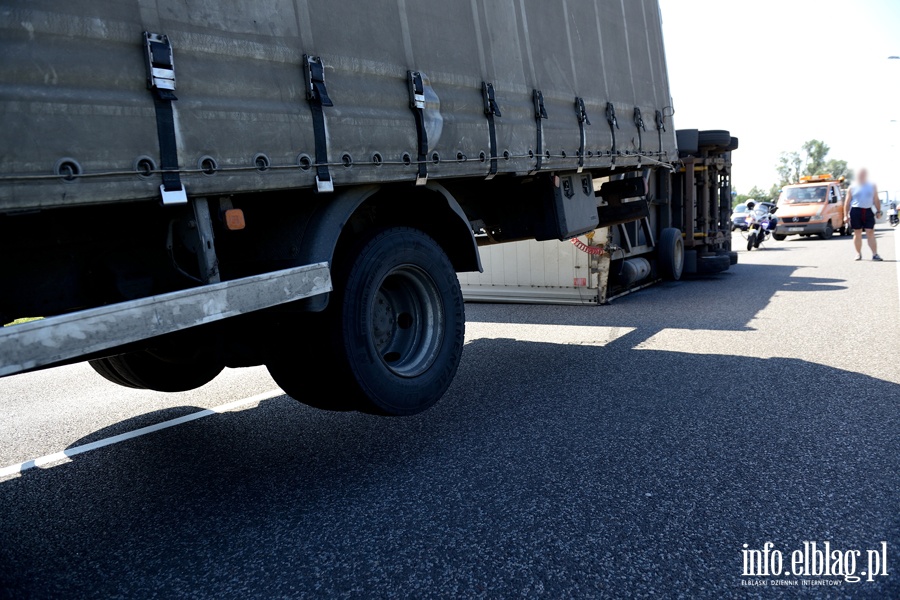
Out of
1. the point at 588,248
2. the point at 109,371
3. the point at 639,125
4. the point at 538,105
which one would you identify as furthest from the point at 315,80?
the point at 588,248

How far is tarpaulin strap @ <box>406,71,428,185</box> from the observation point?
4246 mm

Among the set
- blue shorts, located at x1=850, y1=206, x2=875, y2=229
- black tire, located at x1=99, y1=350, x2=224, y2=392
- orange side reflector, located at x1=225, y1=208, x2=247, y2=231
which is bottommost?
black tire, located at x1=99, y1=350, x2=224, y2=392

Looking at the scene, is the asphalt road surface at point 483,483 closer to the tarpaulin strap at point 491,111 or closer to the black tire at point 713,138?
the tarpaulin strap at point 491,111

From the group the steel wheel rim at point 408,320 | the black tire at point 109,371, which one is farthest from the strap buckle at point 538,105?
the black tire at point 109,371

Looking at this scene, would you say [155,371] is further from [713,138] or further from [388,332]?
[713,138]

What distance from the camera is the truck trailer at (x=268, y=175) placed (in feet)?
8.66

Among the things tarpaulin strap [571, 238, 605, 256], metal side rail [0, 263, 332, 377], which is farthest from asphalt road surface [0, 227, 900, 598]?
tarpaulin strap [571, 238, 605, 256]

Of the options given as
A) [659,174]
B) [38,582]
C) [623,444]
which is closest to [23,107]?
[38,582]

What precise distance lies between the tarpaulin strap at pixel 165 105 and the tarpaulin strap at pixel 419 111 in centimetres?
160

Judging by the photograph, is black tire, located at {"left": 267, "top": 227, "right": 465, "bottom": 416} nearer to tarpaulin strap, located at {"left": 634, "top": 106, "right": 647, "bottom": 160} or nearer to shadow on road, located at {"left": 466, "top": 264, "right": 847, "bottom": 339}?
tarpaulin strap, located at {"left": 634, "top": 106, "right": 647, "bottom": 160}

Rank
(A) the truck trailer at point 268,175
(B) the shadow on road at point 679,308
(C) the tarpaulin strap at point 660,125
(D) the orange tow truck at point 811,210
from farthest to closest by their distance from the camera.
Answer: (D) the orange tow truck at point 811,210
(B) the shadow on road at point 679,308
(C) the tarpaulin strap at point 660,125
(A) the truck trailer at point 268,175

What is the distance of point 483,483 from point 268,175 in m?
1.86

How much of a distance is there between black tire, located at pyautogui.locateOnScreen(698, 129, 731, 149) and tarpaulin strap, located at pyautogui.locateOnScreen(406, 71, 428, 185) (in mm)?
10265

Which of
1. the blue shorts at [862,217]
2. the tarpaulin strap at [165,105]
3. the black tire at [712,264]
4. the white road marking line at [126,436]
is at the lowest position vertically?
the white road marking line at [126,436]
